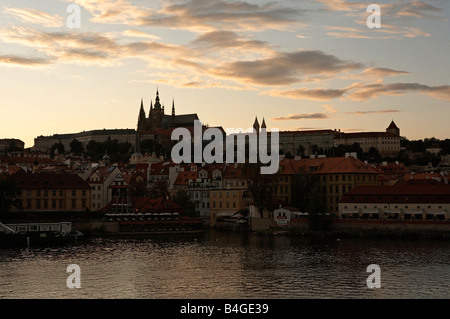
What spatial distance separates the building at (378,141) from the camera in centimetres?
17138

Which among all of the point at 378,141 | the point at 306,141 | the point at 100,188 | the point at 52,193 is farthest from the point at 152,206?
the point at 306,141

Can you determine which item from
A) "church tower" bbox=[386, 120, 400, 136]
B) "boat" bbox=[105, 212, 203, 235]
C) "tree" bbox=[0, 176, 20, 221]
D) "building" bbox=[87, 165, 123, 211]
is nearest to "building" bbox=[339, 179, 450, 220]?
"boat" bbox=[105, 212, 203, 235]

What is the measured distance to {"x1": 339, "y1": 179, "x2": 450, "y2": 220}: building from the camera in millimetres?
59188

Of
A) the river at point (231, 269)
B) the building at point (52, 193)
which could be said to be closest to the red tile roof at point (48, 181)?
the building at point (52, 193)

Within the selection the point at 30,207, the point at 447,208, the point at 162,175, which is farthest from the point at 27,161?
the point at 447,208

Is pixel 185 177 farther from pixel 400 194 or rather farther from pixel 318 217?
pixel 400 194

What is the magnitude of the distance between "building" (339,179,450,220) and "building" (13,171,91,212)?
1101 inches

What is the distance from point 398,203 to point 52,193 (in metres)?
35.7

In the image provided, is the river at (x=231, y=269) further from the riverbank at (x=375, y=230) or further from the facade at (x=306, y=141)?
the facade at (x=306, y=141)

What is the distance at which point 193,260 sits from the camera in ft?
132

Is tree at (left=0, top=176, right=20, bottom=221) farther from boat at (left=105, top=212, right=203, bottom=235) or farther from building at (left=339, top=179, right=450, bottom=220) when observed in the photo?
building at (left=339, top=179, right=450, bottom=220)
